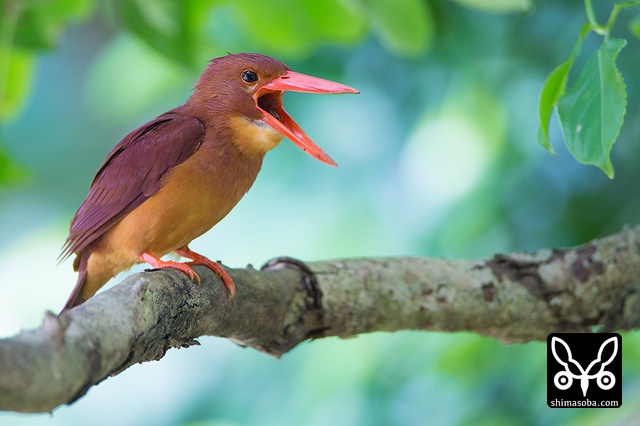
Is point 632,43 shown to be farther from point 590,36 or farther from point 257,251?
point 257,251

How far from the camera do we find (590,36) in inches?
134

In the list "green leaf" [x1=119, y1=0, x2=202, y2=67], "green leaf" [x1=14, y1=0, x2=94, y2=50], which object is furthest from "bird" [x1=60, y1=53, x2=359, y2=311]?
"green leaf" [x1=14, y1=0, x2=94, y2=50]

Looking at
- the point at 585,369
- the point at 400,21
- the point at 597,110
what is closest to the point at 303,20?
the point at 400,21

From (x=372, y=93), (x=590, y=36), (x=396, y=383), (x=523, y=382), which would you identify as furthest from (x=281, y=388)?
(x=590, y=36)

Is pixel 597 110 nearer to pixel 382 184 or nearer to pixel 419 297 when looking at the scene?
pixel 419 297

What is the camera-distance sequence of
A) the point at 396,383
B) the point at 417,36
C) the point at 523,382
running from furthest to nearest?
the point at 396,383 → the point at 523,382 → the point at 417,36

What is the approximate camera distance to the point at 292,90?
2221 millimetres

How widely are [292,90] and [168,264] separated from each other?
24.6 inches

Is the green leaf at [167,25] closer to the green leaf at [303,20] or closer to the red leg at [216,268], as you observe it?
the green leaf at [303,20]

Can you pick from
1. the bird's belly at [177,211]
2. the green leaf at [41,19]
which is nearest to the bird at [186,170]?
the bird's belly at [177,211]

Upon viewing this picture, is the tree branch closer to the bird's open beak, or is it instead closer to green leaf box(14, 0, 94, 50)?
the bird's open beak

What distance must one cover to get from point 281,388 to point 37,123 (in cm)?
220

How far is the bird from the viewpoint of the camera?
2.11 meters

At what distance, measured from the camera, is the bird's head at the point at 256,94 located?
2.21 metres
